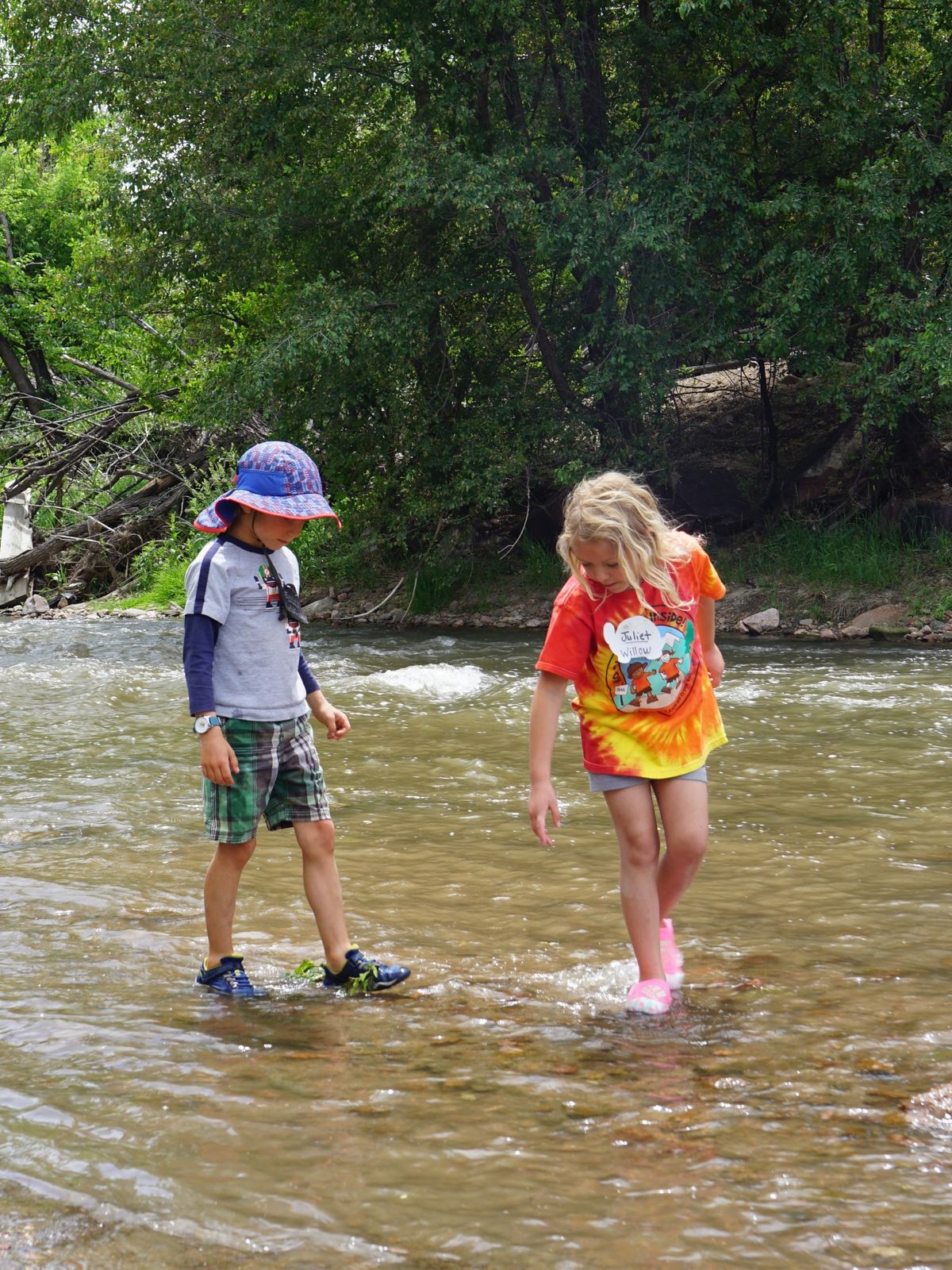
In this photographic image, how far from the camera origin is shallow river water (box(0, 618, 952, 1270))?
8.00ft

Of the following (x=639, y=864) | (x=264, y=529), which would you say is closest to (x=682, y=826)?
(x=639, y=864)

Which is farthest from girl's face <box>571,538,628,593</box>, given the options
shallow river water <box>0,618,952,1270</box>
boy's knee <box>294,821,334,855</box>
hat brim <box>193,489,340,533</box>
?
shallow river water <box>0,618,952,1270</box>

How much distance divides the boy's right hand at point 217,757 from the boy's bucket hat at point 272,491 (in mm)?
605

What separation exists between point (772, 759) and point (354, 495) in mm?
10539

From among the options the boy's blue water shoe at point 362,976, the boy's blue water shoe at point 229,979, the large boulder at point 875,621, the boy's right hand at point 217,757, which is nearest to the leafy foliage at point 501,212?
the large boulder at point 875,621

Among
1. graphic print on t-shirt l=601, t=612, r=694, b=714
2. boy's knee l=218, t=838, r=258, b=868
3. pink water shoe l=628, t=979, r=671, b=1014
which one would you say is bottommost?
pink water shoe l=628, t=979, r=671, b=1014

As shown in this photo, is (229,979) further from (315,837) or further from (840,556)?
(840,556)

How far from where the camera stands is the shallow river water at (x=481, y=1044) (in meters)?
2.44

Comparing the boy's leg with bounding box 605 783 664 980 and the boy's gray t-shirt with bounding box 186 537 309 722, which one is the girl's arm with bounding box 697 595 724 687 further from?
the boy's gray t-shirt with bounding box 186 537 309 722

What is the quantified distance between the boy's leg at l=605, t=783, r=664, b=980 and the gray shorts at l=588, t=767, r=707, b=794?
11 mm

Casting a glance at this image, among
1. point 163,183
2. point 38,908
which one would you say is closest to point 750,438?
point 163,183

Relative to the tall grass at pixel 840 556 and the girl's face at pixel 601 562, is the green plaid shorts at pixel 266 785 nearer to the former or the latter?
the girl's face at pixel 601 562

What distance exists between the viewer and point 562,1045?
11.2 feet

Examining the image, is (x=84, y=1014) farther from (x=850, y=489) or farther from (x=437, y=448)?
(x=850, y=489)
